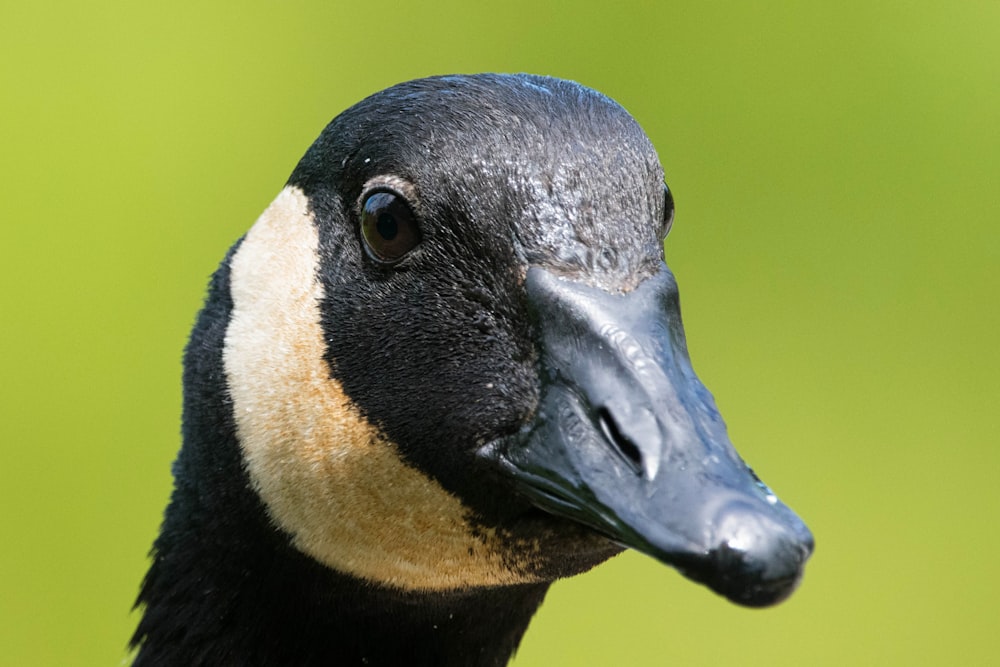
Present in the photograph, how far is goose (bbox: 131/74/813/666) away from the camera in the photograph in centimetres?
181

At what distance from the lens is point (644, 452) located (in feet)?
5.78

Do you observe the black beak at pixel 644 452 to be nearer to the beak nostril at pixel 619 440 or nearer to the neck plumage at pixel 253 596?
the beak nostril at pixel 619 440

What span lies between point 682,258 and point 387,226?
4.43m

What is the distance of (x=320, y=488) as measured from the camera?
7.55 feet

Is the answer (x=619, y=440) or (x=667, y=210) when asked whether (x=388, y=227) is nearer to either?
(x=667, y=210)

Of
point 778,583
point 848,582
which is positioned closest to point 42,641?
point 848,582

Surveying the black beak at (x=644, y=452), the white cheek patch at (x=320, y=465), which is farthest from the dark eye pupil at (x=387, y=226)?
the black beak at (x=644, y=452)

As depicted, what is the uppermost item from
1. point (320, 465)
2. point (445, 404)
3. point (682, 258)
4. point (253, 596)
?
point (682, 258)

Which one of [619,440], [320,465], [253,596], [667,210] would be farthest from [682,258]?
[619,440]

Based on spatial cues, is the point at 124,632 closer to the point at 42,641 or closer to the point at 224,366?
the point at 42,641

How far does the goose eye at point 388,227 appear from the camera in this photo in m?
2.25

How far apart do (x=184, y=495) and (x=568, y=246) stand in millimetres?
1129

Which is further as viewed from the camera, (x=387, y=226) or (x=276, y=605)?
(x=276, y=605)

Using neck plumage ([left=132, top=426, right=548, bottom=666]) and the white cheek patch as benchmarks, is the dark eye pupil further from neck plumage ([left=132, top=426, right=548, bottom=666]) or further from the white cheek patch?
neck plumage ([left=132, top=426, right=548, bottom=666])
